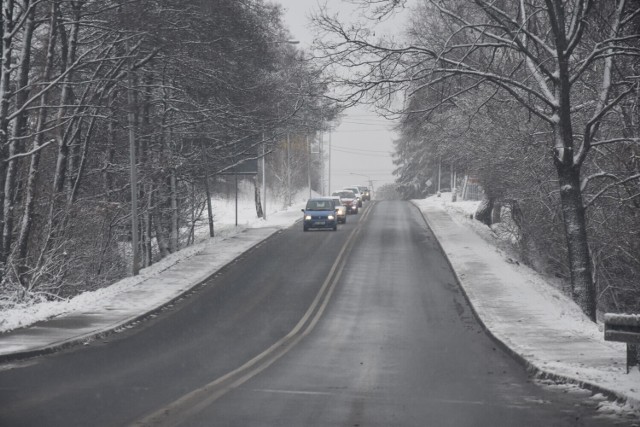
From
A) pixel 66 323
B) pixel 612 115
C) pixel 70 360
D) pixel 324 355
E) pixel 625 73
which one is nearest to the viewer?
pixel 70 360

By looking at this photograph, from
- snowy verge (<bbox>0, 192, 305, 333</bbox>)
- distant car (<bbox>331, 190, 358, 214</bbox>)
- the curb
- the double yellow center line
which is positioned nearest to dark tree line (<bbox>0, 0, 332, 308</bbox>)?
snowy verge (<bbox>0, 192, 305, 333</bbox>)

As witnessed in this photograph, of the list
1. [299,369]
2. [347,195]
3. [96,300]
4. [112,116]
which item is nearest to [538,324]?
[299,369]

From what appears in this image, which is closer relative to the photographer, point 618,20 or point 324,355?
point 324,355

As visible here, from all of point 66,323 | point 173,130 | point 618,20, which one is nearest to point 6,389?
point 66,323

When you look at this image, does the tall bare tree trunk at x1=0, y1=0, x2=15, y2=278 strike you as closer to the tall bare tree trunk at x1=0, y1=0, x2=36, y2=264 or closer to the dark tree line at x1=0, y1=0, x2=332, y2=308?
the dark tree line at x1=0, y1=0, x2=332, y2=308

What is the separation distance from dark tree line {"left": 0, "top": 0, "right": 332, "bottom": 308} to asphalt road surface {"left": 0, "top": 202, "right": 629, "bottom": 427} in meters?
5.17

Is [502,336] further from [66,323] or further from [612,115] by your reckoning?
[612,115]

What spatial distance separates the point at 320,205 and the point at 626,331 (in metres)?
36.8

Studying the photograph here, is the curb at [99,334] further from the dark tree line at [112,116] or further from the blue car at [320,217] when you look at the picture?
the blue car at [320,217]

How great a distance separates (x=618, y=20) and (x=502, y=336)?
8222mm

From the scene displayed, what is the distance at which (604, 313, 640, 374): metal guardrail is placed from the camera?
11703 mm

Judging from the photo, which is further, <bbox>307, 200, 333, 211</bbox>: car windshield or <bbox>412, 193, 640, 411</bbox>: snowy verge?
<bbox>307, 200, 333, 211</bbox>: car windshield

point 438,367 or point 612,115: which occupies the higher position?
point 612,115

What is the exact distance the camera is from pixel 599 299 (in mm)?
30047
